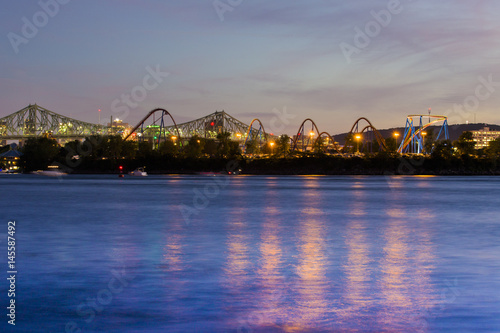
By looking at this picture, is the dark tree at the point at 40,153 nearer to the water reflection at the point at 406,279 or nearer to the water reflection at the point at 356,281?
the water reflection at the point at 406,279

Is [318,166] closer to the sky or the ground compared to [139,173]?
closer to the sky

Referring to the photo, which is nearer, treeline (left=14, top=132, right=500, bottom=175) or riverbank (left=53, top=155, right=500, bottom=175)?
treeline (left=14, top=132, right=500, bottom=175)

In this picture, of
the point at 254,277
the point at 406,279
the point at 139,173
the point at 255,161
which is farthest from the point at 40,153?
the point at 406,279

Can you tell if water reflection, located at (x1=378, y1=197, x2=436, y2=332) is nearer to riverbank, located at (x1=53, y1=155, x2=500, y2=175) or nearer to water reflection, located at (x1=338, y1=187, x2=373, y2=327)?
water reflection, located at (x1=338, y1=187, x2=373, y2=327)

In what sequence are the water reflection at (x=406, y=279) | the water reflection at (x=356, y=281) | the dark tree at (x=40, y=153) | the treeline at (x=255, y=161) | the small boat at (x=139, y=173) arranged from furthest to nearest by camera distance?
the dark tree at (x=40, y=153) < the treeline at (x=255, y=161) < the small boat at (x=139, y=173) < the water reflection at (x=356, y=281) < the water reflection at (x=406, y=279)

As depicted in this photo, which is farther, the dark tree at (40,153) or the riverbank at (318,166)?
the dark tree at (40,153)

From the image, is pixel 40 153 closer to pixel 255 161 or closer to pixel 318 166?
pixel 255 161

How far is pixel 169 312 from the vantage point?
41.6 feet

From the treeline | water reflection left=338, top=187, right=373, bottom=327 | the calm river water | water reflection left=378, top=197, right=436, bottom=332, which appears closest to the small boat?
the treeline

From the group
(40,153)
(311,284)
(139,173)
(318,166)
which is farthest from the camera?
(40,153)

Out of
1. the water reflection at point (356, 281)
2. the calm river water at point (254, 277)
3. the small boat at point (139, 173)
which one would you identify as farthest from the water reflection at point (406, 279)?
the small boat at point (139, 173)

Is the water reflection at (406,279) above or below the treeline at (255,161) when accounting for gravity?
below

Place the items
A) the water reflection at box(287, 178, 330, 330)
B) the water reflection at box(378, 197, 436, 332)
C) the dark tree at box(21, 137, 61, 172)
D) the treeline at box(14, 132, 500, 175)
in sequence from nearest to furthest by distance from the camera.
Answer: the water reflection at box(287, 178, 330, 330)
the water reflection at box(378, 197, 436, 332)
the treeline at box(14, 132, 500, 175)
the dark tree at box(21, 137, 61, 172)

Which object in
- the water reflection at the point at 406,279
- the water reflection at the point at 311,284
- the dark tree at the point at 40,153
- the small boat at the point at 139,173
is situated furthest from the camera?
the dark tree at the point at 40,153
